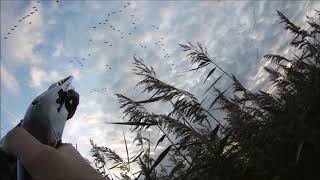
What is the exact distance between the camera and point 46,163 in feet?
6.19

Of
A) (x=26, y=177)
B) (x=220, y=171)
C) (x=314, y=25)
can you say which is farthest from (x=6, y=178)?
(x=314, y=25)

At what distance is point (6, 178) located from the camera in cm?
213

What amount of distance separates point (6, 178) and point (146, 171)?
3.59ft

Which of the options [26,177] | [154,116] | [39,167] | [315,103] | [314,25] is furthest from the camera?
[314,25]

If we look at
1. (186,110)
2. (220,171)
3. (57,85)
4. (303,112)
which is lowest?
(220,171)

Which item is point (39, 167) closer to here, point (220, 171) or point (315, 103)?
point (220, 171)

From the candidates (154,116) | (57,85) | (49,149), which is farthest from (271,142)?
(57,85)

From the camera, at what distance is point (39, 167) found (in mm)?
1896

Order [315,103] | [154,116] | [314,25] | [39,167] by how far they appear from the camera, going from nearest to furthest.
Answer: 1. [39,167]
2. [315,103]
3. [154,116]
4. [314,25]

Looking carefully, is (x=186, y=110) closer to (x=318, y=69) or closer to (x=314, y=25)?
(x=318, y=69)

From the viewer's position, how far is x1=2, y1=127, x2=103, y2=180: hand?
1867 mm

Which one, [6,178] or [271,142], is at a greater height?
[6,178]

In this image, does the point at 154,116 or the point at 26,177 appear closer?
the point at 26,177

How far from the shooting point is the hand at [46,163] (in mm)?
1867
